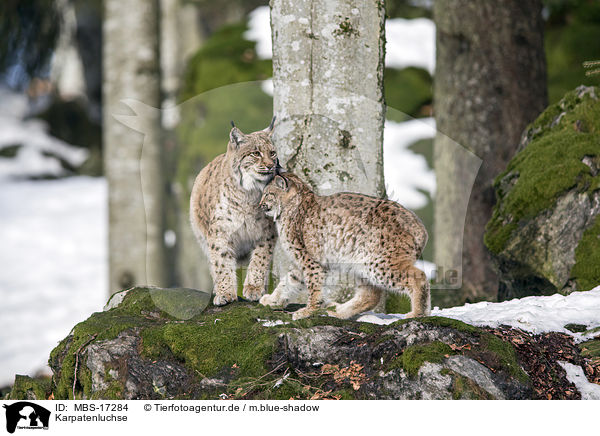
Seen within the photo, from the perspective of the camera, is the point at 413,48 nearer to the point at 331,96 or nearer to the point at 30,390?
the point at 331,96

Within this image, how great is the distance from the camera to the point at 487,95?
906 centimetres

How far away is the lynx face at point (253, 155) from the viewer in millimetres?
4836

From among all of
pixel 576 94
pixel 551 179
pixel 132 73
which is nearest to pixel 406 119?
pixel 551 179

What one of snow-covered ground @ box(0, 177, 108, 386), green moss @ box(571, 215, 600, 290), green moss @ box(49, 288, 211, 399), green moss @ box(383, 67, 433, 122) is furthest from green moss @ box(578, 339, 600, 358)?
snow-covered ground @ box(0, 177, 108, 386)

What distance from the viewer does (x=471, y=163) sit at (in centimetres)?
805

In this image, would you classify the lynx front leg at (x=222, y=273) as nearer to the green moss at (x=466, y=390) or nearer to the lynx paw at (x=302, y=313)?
the lynx paw at (x=302, y=313)

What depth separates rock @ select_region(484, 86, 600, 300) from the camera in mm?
5941

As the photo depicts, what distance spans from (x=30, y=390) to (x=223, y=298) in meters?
1.63

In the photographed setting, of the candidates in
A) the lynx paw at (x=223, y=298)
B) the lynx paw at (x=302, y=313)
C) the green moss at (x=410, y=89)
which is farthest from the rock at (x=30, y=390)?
the green moss at (x=410, y=89)

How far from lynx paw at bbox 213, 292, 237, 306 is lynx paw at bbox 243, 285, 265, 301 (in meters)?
0.09

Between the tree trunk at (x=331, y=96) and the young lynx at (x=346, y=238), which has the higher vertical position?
the tree trunk at (x=331, y=96)

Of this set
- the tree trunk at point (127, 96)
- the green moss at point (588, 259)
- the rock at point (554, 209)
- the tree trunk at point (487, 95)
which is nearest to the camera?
the green moss at point (588, 259)
